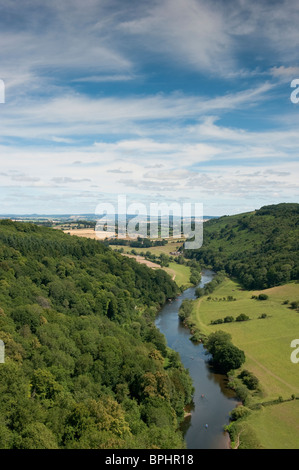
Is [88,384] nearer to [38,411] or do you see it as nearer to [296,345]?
[38,411]

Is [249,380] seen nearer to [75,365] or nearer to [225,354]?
[225,354]

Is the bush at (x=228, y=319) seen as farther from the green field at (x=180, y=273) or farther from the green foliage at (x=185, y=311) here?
the green field at (x=180, y=273)

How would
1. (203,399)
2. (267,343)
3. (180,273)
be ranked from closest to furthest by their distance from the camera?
1. (203,399)
2. (267,343)
3. (180,273)

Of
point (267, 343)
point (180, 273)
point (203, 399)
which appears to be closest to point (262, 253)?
point (180, 273)

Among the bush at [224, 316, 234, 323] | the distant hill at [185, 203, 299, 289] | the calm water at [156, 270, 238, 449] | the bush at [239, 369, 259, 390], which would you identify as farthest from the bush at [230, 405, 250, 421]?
the distant hill at [185, 203, 299, 289]

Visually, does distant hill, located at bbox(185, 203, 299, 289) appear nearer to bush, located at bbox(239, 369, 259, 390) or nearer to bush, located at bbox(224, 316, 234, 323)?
bush, located at bbox(224, 316, 234, 323)
